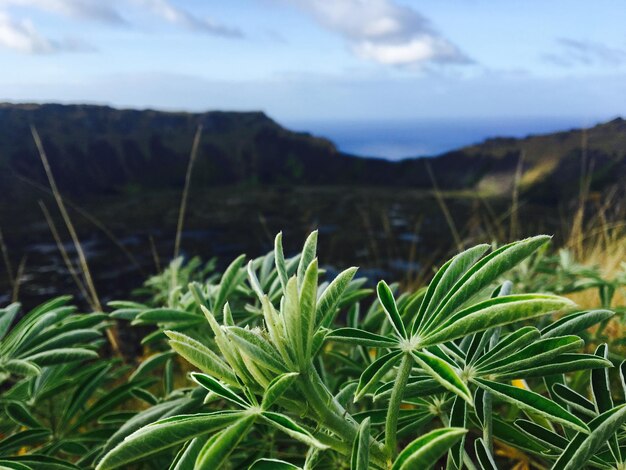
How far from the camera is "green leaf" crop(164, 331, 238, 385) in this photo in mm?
445

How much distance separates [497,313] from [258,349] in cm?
20

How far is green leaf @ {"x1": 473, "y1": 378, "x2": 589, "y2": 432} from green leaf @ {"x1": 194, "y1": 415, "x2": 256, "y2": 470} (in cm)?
23

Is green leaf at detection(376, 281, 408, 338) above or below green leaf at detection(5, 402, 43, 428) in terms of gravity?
above

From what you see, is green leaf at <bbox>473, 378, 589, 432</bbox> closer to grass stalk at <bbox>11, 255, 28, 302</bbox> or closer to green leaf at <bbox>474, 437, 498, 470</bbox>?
green leaf at <bbox>474, 437, 498, 470</bbox>

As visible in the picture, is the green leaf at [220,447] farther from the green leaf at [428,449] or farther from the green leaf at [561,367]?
the green leaf at [561,367]

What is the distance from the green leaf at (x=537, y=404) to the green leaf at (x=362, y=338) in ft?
0.34

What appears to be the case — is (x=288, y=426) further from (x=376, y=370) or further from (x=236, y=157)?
(x=236, y=157)

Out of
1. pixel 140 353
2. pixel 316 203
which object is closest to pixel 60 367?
pixel 140 353

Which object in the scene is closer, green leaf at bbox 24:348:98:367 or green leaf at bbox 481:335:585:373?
green leaf at bbox 481:335:585:373

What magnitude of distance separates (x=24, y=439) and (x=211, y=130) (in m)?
4.75

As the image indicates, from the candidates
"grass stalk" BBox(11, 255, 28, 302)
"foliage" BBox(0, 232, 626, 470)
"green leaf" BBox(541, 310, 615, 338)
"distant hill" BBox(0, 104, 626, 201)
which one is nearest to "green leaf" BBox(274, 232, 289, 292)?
"foliage" BBox(0, 232, 626, 470)

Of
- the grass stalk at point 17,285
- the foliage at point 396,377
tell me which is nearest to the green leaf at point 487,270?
the foliage at point 396,377

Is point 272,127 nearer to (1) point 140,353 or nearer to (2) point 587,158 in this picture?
(2) point 587,158

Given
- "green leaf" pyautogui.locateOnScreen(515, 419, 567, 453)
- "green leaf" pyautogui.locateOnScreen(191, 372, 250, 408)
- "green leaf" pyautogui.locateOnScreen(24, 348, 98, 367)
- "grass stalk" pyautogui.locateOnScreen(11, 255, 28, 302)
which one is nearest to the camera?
"green leaf" pyautogui.locateOnScreen(191, 372, 250, 408)
